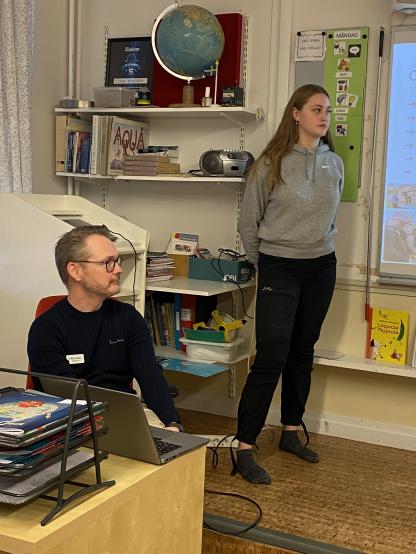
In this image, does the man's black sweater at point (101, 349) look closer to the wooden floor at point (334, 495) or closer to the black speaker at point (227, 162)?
the wooden floor at point (334, 495)

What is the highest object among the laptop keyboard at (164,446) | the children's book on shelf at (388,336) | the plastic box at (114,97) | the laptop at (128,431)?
the plastic box at (114,97)

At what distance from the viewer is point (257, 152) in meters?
3.92

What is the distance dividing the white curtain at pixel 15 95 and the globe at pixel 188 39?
2.16 ft

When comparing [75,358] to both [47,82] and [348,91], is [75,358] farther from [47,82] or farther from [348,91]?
[47,82]

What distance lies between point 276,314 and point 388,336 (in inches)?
29.8

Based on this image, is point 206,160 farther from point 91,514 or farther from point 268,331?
point 91,514

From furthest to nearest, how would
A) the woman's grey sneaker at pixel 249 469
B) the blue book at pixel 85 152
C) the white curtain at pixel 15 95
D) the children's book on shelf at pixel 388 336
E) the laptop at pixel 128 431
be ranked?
the blue book at pixel 85 152
the white curtain at pixel 15 95
the children's book on shelf at pixel 388 336
the woman's grey sneaker at pixel 249 469
the laptop at pixel 128 431

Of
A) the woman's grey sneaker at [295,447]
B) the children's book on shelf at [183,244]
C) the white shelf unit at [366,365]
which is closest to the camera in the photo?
the woman's grey sneaker at [295,447]

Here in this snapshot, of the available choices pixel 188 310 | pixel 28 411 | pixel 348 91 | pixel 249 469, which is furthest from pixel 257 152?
pixel 28 411

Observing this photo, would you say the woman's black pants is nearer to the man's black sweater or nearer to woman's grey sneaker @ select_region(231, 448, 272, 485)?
woman's grey sneaker @ select_region(231, 448, 272, 485)

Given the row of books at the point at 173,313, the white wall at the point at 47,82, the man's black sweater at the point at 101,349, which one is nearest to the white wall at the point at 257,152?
the white wall at the point at 47,82

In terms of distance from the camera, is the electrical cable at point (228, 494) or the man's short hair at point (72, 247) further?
the electrical cable at point (228, 494)

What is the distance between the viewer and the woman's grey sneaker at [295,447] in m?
3.38

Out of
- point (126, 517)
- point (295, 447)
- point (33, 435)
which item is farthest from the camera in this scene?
point (295, 447)
